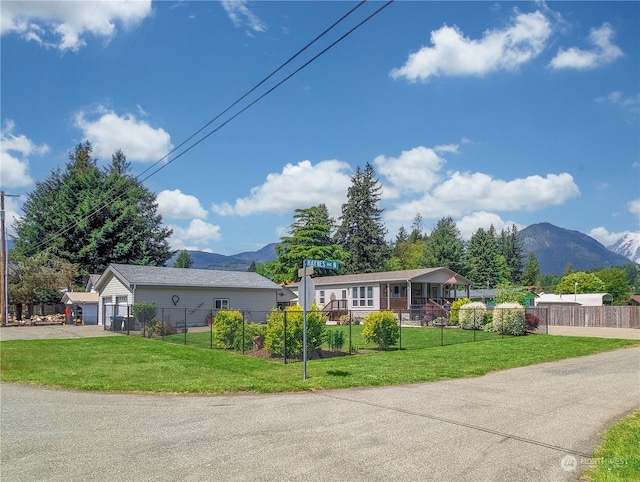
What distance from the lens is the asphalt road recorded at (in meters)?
5.89

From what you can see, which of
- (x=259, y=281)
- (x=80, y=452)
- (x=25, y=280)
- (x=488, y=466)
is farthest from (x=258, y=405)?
(x=25, y=280)

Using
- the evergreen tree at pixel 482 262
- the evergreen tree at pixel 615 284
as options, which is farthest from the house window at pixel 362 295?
the evergreen tree at pixel 615 284

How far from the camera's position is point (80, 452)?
6566 millimetres

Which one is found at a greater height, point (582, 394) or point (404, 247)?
point (404, 247)

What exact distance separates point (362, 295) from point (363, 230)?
32.4 meters

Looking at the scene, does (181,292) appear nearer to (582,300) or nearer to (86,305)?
(86,305)

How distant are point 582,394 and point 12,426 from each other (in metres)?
11.0

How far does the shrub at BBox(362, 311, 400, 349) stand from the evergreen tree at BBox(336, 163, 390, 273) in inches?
1956

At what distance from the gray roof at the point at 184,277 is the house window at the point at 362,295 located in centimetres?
687

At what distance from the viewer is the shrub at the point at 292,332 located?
652 inches

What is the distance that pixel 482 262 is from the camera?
255ft

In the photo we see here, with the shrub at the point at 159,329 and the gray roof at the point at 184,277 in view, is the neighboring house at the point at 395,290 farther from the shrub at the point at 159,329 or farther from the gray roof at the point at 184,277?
the shrub at the point at 159,329

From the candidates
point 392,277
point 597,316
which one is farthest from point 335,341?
point 597,316

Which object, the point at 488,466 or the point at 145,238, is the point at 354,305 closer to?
the point at 145,238
